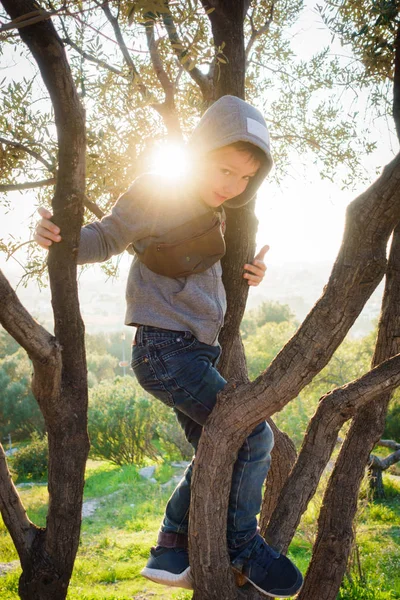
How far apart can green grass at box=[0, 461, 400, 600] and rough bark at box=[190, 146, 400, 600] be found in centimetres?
528

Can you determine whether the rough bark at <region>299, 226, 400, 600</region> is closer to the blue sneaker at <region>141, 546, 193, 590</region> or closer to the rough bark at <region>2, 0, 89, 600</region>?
the blue sneaker at <region>141, 546, 193, 590</region>

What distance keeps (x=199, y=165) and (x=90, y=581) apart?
790 centimetres

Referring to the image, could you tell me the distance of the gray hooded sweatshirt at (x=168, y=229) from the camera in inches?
104

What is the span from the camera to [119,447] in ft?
75.1

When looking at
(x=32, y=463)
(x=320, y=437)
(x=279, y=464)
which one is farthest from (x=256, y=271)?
(x=32, y=463)

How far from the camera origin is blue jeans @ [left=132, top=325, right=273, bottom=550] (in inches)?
99.6

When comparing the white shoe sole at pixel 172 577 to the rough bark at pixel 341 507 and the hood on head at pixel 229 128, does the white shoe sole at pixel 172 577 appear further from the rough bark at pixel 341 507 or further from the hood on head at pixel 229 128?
the hood on head at pixel 229 128

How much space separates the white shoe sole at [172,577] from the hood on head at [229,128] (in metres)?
1.96

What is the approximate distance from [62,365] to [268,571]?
1.27 meters

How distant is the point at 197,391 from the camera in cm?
252

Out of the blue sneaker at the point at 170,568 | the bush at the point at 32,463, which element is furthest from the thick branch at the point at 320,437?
the bush at the point at 32,463

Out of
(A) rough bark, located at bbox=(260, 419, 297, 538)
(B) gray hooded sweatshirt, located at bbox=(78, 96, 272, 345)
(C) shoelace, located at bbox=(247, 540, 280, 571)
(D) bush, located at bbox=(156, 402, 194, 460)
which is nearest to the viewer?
(C) shoelace, located at bbox=(247, 540, 280, 571)

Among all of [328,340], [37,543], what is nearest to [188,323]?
[328,340]

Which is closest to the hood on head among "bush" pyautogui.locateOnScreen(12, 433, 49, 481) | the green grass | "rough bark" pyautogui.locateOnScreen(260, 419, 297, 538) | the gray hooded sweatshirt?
the gray hooded sweatshirt
